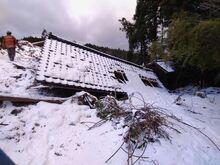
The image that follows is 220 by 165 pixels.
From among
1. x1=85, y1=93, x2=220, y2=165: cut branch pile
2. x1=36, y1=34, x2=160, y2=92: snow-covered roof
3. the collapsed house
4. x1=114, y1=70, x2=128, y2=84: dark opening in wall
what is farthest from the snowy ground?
x1=114, y1=70, x2=128, y2=84: dark opening in wall

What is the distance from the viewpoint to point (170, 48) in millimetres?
8711

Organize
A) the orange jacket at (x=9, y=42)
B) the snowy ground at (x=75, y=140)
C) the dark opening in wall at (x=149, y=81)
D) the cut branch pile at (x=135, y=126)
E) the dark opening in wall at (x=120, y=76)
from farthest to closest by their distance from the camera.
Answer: the dark opening in wall at (x=149, y=81), the orange jacket at (x=9, y=42), the dark opening in wall at (x=120, y=76), the cut branch pile at (x=135, y=126), the snowy ground at (x=75, y=140)

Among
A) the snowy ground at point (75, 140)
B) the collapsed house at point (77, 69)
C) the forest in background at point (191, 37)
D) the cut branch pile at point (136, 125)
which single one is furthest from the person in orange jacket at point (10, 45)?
the cut branch pile at point (136, 125)

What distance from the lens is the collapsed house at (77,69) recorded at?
902 centimetres

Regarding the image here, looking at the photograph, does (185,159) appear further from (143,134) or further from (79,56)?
(79,56)

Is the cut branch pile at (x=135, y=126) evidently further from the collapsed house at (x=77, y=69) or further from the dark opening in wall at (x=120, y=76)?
the dark opening in wall at (x=120, y=76)

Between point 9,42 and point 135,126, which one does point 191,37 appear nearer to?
point 135,126

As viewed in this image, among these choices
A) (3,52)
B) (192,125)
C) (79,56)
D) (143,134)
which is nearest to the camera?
(143,134)

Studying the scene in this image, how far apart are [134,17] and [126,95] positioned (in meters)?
10.9

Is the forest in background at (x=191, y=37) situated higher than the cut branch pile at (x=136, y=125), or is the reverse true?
the forest in background at (x=191, y=37)

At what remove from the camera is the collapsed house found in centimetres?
902

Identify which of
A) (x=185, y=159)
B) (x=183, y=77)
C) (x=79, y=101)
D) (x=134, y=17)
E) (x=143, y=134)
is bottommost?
(x=185, y=159)

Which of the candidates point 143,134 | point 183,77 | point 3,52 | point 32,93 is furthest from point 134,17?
point 143,134

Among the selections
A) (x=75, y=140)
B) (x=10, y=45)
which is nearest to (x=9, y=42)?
(x=10, y=45)
